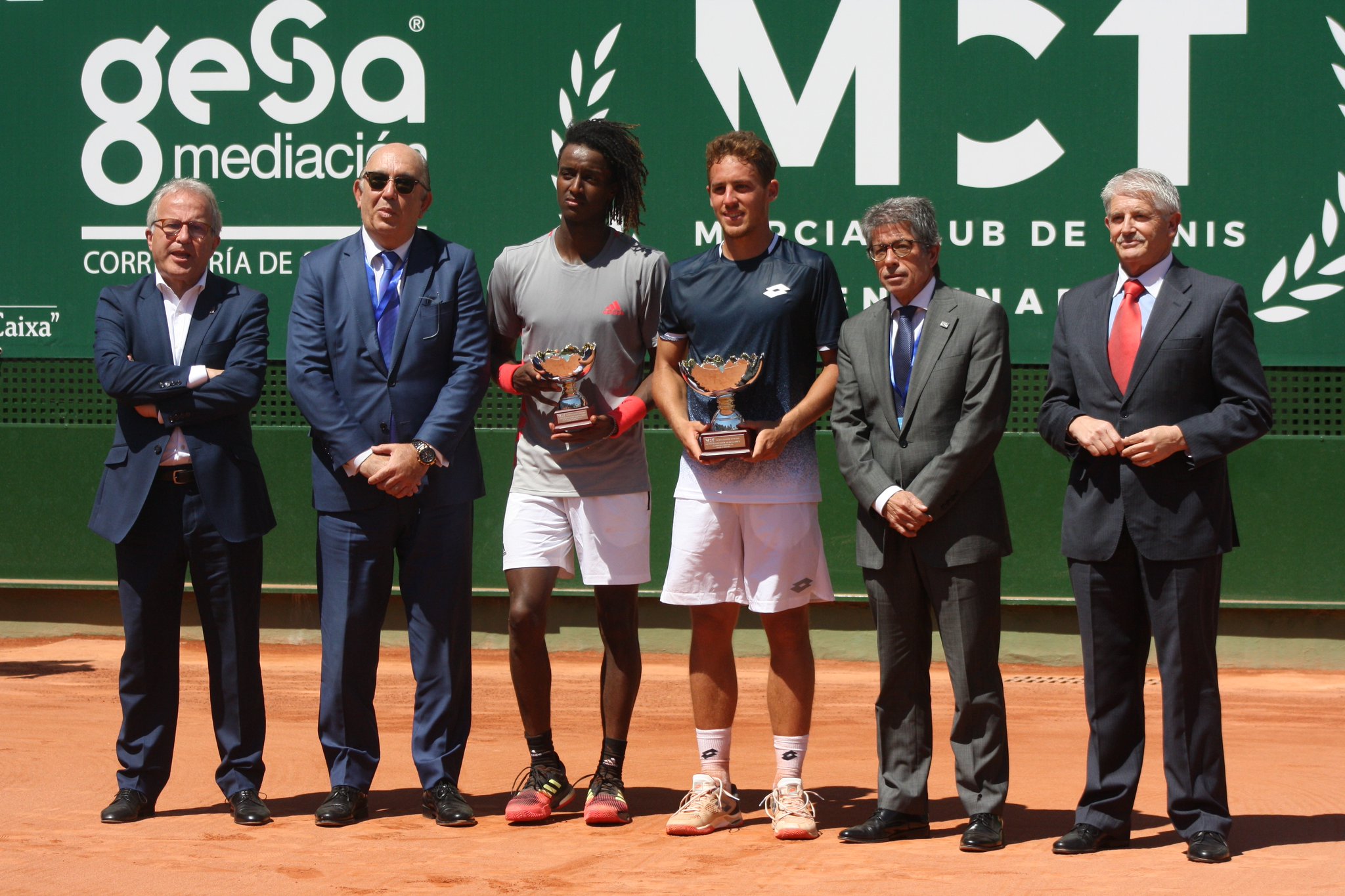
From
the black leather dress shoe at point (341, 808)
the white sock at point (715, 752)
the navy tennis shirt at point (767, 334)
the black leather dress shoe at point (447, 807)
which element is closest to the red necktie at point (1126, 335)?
the navy tennis shirt at point (767, 334)

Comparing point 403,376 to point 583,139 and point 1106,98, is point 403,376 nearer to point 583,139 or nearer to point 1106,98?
point 583,139

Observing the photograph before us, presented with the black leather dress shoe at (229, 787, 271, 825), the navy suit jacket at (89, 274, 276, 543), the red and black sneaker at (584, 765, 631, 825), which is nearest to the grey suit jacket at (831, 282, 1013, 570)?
the red and black sneaker at (584, 765, 631, 825)

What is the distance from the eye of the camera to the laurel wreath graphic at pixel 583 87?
929cm

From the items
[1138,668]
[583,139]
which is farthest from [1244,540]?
[583,139]

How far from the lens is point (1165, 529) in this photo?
4.86 meters

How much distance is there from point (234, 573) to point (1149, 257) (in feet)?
11.3

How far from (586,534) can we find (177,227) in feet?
6.31

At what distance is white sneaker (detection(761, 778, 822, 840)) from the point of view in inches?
202

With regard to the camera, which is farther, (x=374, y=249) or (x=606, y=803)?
(x=374, y=249)

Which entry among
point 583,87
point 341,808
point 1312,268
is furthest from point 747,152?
point 1312,268

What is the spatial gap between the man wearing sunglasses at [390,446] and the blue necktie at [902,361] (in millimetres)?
1533

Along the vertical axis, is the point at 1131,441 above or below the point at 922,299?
below

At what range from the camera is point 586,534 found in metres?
5.55

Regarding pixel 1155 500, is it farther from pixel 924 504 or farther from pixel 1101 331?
pixel 924 504
